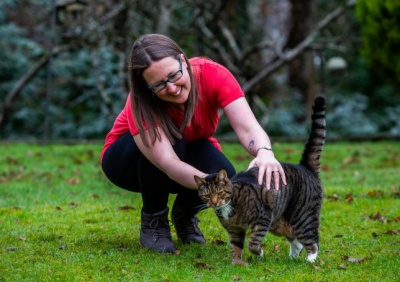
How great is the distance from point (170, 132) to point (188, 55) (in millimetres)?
9464

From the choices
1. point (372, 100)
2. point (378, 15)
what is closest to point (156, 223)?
point (378, 15)

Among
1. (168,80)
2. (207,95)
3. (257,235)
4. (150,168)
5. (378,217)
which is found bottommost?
(378,217)

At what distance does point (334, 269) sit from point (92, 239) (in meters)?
1.81

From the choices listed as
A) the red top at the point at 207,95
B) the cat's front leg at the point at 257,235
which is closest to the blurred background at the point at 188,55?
the red top at the point at 207,95

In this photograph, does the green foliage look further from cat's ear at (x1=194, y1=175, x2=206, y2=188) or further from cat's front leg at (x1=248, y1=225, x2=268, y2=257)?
cat's ear at (x1=194, y1=175, x2=206, y2=188)

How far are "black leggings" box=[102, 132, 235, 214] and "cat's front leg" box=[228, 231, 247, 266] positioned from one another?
55 centimetres

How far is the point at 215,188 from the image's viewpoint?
3.78 metres

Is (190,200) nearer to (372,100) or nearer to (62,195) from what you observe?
(62,195)

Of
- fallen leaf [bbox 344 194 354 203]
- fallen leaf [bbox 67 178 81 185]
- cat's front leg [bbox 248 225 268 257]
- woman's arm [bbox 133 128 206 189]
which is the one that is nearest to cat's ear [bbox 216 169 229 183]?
woman's arm [bbox 133 128 206 189]

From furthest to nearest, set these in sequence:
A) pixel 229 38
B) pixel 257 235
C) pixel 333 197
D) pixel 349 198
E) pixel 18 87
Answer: pixel 229 38, pixel 18 87, pixel 333 197, pixel 349 198, pixel 257 235

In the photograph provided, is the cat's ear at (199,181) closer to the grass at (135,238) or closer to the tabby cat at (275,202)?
the tabby cat at (275,202)

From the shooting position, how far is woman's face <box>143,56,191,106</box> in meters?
3.73

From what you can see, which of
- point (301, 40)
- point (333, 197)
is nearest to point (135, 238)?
point (333, 197)

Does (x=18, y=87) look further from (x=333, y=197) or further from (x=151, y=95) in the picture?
(x=151, y=95)
